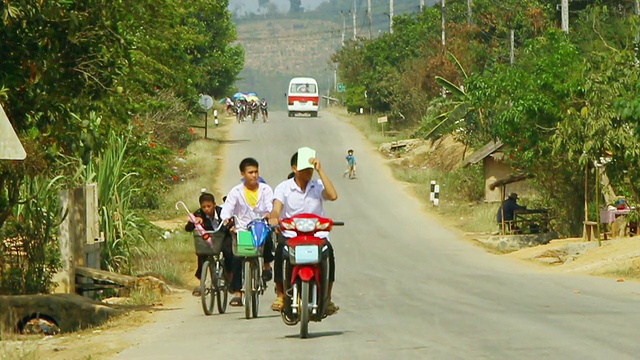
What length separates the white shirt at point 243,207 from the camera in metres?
15.5

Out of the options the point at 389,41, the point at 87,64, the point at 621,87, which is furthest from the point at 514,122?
the point at 389,41

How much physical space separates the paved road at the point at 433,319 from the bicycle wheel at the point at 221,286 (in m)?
0.17

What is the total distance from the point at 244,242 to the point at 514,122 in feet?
64.0

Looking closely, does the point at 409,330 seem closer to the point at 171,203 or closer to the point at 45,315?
the point at 45,315

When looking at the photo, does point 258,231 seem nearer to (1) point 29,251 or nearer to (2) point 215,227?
(2) point 215,227

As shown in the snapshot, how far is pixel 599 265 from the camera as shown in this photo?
2511 centimetres

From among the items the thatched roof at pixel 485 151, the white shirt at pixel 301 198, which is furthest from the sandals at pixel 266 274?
the thatched roof at pixel 485 151

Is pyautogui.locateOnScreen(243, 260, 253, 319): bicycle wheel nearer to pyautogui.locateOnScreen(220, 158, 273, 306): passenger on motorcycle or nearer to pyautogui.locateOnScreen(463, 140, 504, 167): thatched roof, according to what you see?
pyautogui.locateOnScreen(220, 158, 273, 306): passenger on motorcycle

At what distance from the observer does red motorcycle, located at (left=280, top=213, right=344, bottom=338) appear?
40.6 ft

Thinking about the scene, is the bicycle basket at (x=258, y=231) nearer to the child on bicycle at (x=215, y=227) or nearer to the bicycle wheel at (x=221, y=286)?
the child on bicycle at (x=215, y=227)

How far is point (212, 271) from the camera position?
1622cm

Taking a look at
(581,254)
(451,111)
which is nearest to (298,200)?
(581,254)

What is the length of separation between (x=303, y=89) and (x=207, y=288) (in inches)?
2699

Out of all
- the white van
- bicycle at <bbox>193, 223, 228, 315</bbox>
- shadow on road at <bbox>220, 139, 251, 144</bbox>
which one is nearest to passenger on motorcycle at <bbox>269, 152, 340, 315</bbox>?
bicycle at <bbox>193, 223, 228, 315</bbox>
